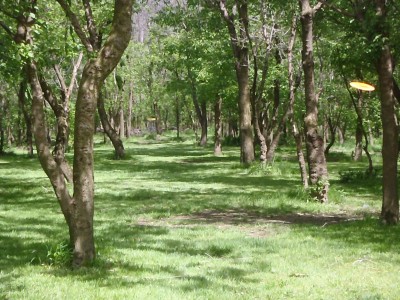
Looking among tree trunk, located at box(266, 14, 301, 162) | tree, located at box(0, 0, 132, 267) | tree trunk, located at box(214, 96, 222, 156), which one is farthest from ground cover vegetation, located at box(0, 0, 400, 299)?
tree trunk, located at box(214, 96, 222, 156)

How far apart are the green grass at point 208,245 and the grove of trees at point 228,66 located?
850 millimetres

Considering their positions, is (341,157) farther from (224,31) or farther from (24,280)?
(24,280)

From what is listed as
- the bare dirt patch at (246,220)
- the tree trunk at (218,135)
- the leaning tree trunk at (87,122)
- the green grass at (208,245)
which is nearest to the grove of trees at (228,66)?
the leaning tree trunk at (87,122)

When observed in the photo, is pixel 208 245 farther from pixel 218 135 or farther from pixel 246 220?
pixel 218 135

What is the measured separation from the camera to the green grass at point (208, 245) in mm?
6281

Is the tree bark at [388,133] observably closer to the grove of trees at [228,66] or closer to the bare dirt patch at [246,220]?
the grove of trees at [228,66]

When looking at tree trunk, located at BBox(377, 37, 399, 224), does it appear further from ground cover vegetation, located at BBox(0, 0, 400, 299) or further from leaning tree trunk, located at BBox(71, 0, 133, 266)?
leaning tree trunk, located at BBox(71, 0, 133, 266)

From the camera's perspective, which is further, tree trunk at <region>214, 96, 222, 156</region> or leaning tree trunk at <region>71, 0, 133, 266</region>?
tree trunk at <region>214, 96, 222, 156</region>

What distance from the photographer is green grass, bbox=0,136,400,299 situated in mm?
6281

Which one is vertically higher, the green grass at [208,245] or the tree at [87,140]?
the tree at [87,140]

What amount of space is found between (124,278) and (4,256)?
233cm

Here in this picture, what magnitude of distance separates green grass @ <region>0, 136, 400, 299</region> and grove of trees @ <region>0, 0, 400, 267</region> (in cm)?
85

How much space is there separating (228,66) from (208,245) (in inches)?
824

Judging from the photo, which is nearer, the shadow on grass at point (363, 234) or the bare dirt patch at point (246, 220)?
the shadow on grass at point (363, 234)
